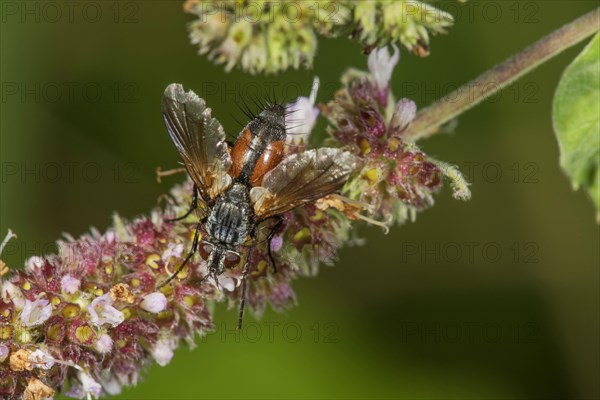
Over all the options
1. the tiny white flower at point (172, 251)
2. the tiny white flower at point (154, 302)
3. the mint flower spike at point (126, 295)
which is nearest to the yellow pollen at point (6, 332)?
the mint flower spike at point (126, 295)

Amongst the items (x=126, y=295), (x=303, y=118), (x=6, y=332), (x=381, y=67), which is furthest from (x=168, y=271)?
(x=381, y=67)

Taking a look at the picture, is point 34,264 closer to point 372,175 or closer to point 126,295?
point 126,295

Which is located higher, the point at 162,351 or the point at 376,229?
the point at 376,229

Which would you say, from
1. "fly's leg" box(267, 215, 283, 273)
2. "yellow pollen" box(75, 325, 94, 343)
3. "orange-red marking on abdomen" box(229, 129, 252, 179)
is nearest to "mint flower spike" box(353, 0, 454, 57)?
"orange-red marking on abdomen" box(229, 129, 252, 179)

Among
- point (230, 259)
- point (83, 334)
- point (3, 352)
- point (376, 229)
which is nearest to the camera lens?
point (3, 352)

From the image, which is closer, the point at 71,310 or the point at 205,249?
the point at 71,310

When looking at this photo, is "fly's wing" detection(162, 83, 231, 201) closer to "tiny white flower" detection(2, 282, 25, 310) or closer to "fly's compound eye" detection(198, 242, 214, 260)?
"fly's compound eye" detection(198, 242, 214, 260)
